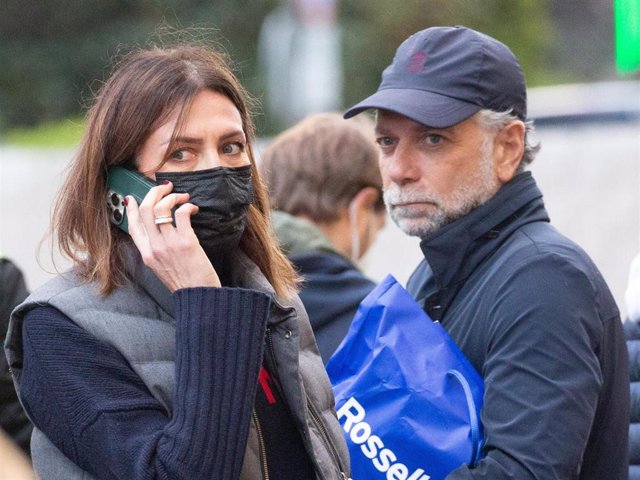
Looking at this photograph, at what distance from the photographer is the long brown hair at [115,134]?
235 centimetres

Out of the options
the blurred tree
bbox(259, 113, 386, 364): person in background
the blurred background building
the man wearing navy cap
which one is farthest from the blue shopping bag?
the blurred tree

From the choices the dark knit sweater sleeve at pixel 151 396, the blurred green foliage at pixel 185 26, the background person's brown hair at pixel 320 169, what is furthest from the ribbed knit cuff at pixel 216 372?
the blurred green foliage at pixel 185 26

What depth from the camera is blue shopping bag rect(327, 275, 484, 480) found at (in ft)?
8.31

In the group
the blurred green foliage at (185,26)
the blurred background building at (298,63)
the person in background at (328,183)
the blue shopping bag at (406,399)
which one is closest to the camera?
the blue shopping bag at (406,399)

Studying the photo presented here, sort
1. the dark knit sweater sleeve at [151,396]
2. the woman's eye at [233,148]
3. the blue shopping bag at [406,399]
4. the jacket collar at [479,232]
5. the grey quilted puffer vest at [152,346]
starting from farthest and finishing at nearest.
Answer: the jacket collar at [479,232], the blue shopping bag at [406,399], the woman's eye at [233,148], the grey quilted puffer vest at [152,346], the dark knit sweater sleeve at [151,396]

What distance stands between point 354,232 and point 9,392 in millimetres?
1288

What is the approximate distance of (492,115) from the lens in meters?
2.86

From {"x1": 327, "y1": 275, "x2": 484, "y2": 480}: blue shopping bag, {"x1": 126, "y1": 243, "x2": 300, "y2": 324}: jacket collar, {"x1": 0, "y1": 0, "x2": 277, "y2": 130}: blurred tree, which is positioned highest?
{"x1": 126, "y1": 243, "x2": 300, "y2": 324}: jacket collar

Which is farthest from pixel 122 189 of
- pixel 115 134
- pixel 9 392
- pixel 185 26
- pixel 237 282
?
pixel 185 26

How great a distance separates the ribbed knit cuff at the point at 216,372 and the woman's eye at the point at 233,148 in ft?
1.13

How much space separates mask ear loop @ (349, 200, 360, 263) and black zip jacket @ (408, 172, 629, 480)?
121 cm

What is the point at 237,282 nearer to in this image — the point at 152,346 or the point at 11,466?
the point at 152,346

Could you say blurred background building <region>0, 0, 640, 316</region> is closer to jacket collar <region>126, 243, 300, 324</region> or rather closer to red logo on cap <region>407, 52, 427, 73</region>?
red logo on cap <region>407, 52, 427, 73</region>

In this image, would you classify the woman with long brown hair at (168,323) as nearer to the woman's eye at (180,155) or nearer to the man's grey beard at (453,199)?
the woman's eye at (180,155)
